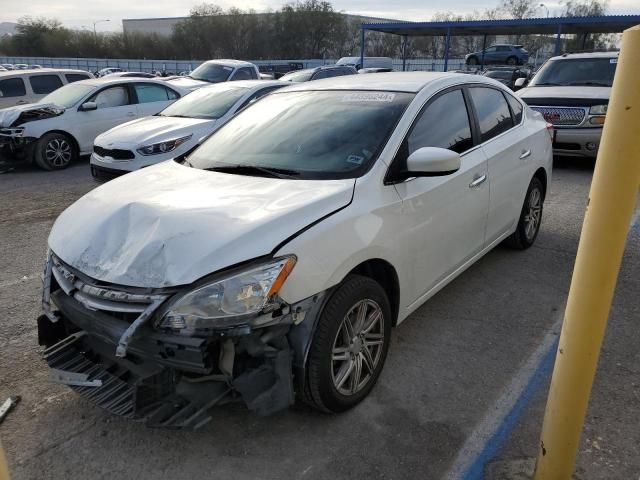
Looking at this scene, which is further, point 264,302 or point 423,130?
point 423,130

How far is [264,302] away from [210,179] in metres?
1.20

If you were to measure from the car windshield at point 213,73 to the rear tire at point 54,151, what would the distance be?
16.1ft

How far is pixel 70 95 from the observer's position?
34.1 ft

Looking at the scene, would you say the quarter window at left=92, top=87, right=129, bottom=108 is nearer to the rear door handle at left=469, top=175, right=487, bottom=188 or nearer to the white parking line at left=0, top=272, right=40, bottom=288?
the white parking line at left=0, top=272, right=40, bottom=288

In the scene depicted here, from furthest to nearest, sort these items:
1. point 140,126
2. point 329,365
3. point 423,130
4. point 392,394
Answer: point 140,126
point 423,130
point 392,394
point 329,365

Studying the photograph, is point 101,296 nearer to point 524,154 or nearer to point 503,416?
point 503,416

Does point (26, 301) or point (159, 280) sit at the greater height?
point (159, 280)

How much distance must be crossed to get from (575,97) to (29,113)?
9.53 metres

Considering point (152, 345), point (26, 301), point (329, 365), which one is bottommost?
point (26, 301)

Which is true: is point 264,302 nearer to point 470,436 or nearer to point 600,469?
point 470,436

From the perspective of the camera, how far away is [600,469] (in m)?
2.44

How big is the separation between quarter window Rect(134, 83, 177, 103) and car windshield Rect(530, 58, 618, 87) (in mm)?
7438

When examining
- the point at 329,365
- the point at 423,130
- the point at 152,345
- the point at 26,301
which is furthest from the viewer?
the point at 26,301

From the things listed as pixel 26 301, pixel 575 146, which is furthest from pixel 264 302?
pixel 575 146
